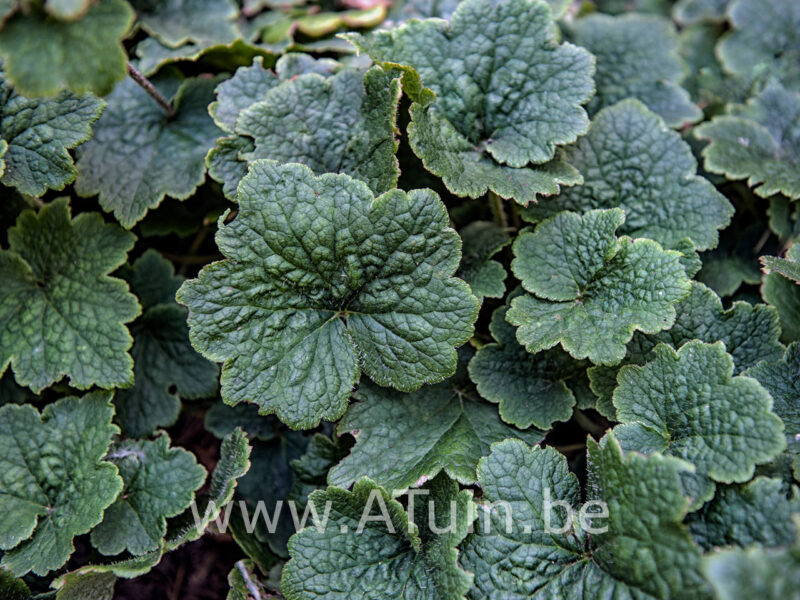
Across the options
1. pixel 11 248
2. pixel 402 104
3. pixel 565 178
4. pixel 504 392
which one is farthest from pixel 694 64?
pixel 11 248

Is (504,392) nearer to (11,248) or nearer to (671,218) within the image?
(671,218)

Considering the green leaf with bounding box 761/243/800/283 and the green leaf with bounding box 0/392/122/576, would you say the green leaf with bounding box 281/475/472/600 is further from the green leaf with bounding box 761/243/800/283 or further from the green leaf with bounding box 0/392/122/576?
the green leaf with bounding box 761/243/800/283

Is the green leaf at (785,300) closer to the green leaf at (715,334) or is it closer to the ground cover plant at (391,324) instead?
the ground cover plant at (391,324)

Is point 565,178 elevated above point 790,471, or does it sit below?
above

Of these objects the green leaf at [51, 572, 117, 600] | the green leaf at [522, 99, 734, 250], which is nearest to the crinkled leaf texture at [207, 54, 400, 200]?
the green leaf at [522, 99, 734, 250]

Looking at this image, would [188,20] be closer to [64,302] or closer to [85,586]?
[64,302]

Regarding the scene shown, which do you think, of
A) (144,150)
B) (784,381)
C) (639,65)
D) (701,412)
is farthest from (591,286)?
(144,150)
